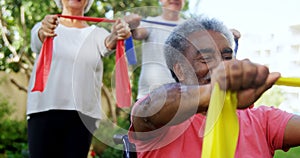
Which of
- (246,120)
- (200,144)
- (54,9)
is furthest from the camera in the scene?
(54,9)

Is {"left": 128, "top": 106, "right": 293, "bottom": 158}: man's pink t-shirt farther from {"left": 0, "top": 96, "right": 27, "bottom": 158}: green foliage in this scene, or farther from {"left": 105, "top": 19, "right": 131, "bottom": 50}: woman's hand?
{"left": 0, "top": 96, "right": 27, "bottom": 158}: green foliage

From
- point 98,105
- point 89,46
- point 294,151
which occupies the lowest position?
point 294,151

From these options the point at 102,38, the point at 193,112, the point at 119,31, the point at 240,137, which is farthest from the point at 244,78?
the point at 102,38

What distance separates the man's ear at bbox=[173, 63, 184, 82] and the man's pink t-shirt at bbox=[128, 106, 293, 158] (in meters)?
0.15

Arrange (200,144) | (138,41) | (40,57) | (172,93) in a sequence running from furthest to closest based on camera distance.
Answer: (40,57)
(138,41)
(200,144)
(172,93)

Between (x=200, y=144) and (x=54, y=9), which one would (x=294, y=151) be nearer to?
(x=200, y=144)

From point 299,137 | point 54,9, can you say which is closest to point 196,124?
point 299,137

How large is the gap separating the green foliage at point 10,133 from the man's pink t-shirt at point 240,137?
4400mm

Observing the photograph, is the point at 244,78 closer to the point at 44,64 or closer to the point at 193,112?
the point at 193,112

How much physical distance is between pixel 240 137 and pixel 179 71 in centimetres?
29

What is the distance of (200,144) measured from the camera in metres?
1.44

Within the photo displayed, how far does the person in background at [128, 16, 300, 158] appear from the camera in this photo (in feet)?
3.68

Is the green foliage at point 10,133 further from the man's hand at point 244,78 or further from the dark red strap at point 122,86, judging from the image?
the man's hand at point 244,78

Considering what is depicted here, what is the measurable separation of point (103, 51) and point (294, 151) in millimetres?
1465
